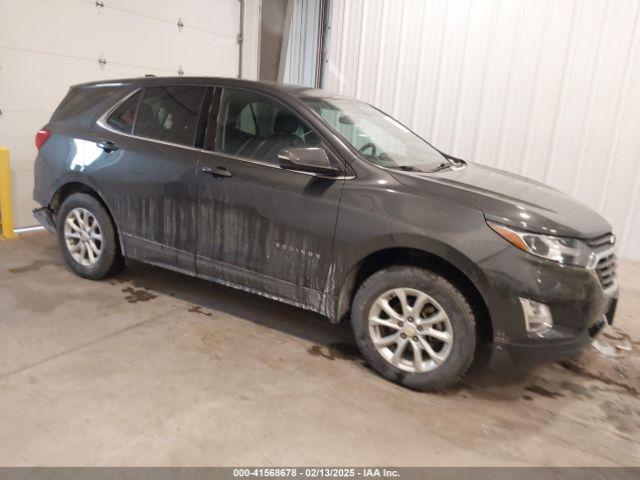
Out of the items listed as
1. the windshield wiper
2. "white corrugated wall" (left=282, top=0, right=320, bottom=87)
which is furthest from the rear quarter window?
"white corrugated wall" (left=282, top=0, right=320, bottom=87)

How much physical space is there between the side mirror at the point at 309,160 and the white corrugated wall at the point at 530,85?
361 cm

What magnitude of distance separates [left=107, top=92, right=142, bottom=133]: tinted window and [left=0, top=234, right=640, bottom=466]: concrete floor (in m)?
1.29

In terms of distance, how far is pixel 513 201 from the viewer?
242 centimetres

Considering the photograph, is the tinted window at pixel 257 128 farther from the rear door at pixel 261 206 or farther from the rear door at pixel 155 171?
the rear door at pixel 155 171

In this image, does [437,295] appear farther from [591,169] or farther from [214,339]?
[591,169]

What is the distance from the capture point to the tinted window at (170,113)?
Answer: 3201 mm

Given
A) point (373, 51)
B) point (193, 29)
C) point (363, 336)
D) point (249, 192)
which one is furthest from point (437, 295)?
point (193, 29)

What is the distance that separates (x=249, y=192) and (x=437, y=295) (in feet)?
4.19

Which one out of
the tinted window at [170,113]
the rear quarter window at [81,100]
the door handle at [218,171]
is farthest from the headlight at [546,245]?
the rear quarter window at [81,100]

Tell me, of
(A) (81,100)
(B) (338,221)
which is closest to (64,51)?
(A) (81,100)

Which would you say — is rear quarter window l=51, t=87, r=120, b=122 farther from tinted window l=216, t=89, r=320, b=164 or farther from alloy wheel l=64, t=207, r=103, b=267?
tinted window l=216, t=89, r=320, b=164

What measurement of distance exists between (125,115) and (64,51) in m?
2.38

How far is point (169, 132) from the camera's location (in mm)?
3281

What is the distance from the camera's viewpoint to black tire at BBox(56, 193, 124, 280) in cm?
355
